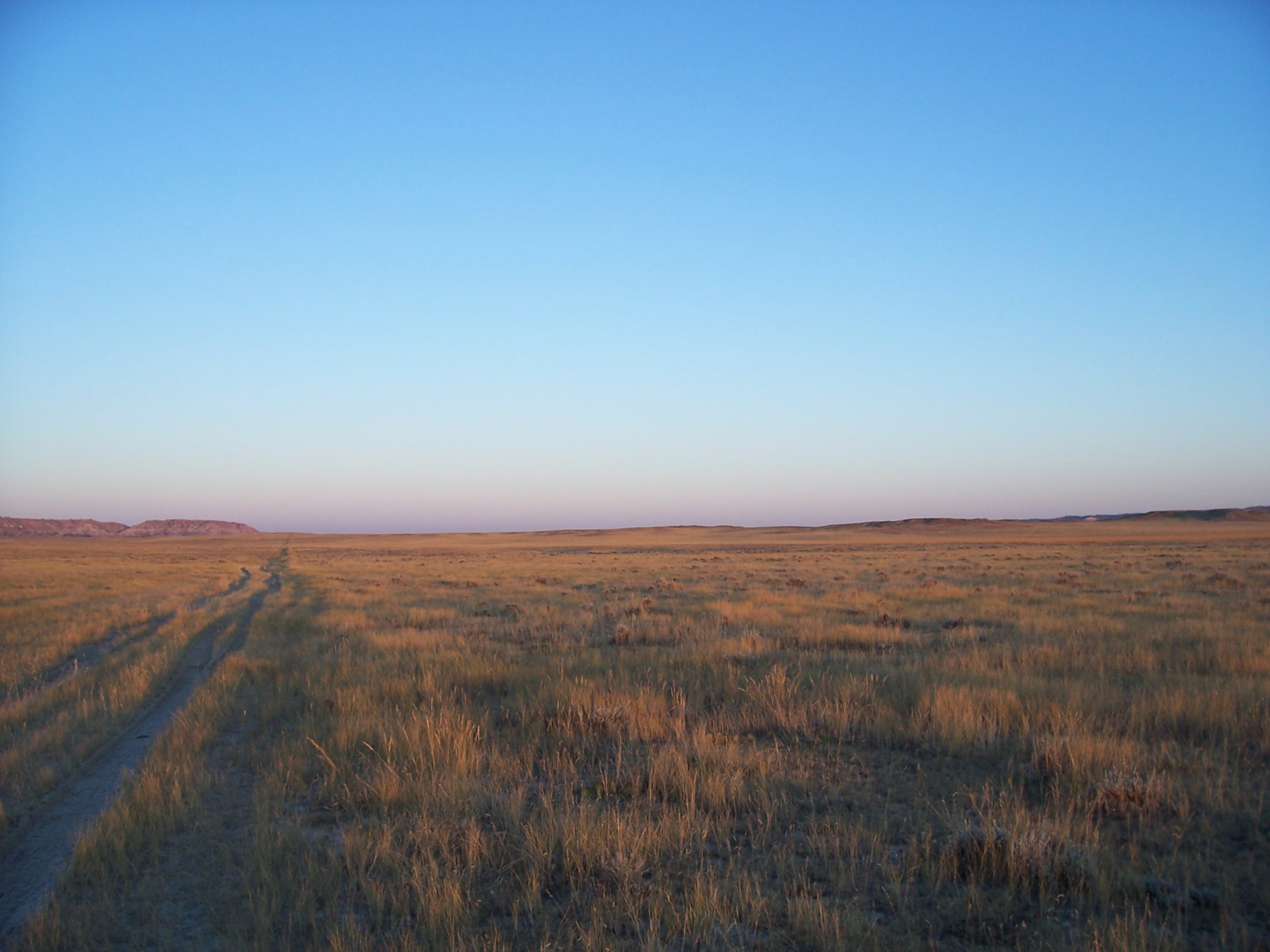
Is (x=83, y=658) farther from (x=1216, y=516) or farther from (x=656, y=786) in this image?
(x=1216, y=516)

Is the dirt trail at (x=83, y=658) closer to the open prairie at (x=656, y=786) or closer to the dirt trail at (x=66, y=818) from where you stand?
the open prairie at (x=656, y=786)

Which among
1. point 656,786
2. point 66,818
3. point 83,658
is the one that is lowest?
point 83,658

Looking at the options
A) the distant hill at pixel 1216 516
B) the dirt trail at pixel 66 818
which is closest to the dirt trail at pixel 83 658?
the dirt trail at pixel 66 818

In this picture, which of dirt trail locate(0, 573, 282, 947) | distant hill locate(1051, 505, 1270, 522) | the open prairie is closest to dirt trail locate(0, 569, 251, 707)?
the open prairie

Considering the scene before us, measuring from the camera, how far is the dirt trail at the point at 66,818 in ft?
13.5

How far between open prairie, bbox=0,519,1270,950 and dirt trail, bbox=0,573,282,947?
0.14 ft

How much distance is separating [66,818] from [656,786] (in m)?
4.41

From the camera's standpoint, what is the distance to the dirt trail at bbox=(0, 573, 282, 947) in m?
4.11

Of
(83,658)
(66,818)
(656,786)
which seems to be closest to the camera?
(66,818)

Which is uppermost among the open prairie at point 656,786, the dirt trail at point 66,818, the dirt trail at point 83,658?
the open prairie at point 656,786

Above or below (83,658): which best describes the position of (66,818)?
above

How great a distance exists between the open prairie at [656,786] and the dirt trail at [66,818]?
0.04 m

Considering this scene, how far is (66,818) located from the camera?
210 inches

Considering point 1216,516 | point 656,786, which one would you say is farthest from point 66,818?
point 1216,516
